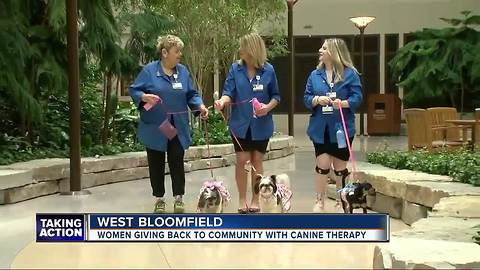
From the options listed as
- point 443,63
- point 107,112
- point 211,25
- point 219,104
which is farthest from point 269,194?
point 443,63

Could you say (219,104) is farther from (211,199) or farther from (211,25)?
(211,25)

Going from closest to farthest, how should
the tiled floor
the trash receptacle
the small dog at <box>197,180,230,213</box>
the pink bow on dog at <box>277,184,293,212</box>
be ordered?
the tiled floor
the small dog at <box>197,180,230,213</box>
the pink bow on dog at <box>277,184,293,212</box>
the trash receptacle

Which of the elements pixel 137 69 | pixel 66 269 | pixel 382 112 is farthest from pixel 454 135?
pixel 382 112

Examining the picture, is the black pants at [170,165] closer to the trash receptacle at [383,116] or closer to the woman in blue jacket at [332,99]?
the woman in blue jacket at [332,99]

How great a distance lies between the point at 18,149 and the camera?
8914 mm

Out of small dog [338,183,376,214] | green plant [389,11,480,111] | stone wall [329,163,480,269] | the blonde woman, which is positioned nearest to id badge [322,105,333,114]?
the blonde woman

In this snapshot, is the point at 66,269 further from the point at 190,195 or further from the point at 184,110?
the point at 190,195

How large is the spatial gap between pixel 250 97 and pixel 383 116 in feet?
49.0

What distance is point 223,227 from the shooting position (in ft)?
13.4

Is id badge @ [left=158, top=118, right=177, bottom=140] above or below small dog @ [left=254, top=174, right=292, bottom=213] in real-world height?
above

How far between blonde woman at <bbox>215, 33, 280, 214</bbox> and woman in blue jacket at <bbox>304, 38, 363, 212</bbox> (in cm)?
33

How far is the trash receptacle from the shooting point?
20.0 meters

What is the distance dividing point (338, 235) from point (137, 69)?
6.40 meters

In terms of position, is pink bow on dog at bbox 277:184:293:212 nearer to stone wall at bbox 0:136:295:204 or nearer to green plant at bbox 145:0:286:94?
stone wall at bbox 0:136:295:204
